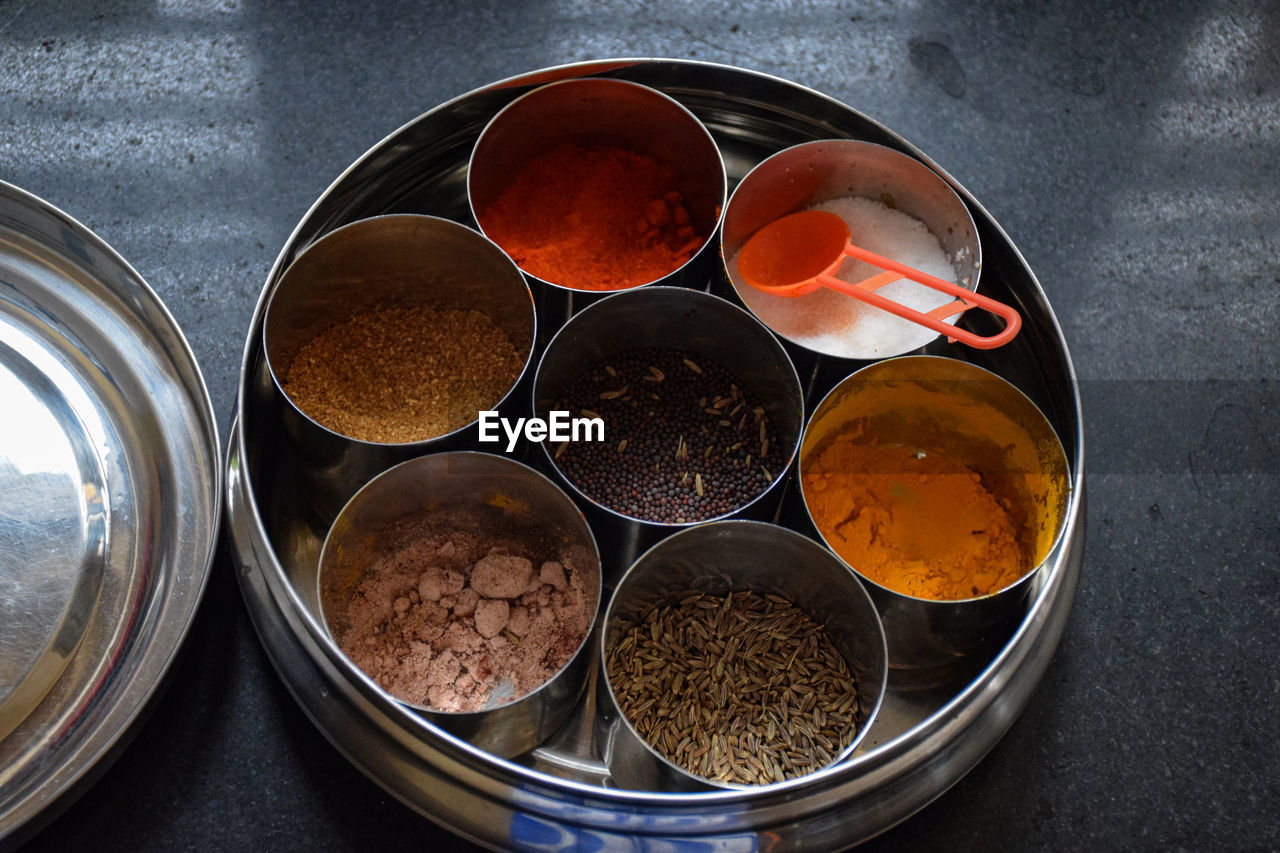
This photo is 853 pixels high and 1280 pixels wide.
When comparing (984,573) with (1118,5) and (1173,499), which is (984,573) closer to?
(1173,499)

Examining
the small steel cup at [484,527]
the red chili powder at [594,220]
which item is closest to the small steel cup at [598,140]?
the red chili powder at [594,220]

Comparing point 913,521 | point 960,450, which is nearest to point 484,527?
point 913,521

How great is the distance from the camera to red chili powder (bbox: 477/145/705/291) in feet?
5.05

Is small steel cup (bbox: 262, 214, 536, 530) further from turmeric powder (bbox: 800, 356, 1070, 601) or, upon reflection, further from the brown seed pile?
turmeric powder (bbox: 800, 356, 1070, 601)

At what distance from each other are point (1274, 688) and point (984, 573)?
1.96 feet

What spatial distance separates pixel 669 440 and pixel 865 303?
1.21ft

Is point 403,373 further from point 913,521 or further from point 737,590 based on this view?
point 913,521

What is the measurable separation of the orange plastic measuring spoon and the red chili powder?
0.10 metres

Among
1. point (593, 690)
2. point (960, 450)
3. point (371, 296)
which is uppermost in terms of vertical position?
point (371, 296)

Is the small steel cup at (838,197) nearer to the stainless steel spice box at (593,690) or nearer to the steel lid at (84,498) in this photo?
the stainless steel spice box at (593,690)

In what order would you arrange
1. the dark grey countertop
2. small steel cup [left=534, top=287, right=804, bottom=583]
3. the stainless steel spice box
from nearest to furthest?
the stainless steel spice box → small steel cup [left=534, top=287, right=804, bottom=583] → the dark grey countertop

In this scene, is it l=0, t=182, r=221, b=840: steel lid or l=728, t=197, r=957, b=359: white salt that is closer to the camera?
l=0, t=182, r=221, b=840: steel lid

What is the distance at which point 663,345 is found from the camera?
5.09ft

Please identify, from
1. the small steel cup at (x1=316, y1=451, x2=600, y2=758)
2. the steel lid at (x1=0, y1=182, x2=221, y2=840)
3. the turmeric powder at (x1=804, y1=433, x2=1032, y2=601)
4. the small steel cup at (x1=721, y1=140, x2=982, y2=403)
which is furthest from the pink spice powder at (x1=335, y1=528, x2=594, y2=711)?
the small steel cup at (x1=721, y1=140, x2=982, y2=403)
